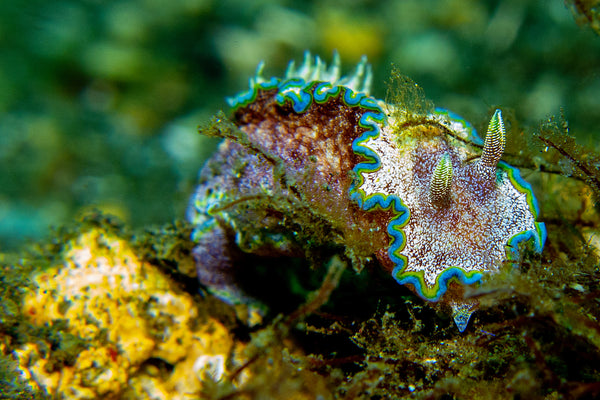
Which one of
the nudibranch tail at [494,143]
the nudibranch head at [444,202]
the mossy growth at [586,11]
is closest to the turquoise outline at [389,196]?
the nudibranch head at [444,202]

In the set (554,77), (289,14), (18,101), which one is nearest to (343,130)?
(554,77)

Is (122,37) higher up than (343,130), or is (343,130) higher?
(122,37)

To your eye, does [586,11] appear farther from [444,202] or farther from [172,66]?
[172,66]

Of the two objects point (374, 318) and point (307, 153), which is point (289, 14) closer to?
point (307, 153)

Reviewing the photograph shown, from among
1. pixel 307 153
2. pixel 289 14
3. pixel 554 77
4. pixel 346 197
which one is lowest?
pixel 346 197

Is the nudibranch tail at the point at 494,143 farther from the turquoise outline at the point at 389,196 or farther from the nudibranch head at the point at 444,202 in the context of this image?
the turquoise outline at the point at 389,196

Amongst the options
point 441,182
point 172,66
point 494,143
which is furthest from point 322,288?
point 172,66

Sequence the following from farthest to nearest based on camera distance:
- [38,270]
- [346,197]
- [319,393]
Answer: [38,270], [346,197], [319,393]

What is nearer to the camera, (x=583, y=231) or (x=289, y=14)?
(x=583, y=231)
